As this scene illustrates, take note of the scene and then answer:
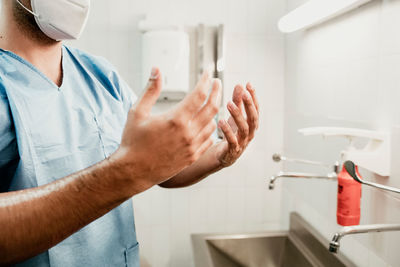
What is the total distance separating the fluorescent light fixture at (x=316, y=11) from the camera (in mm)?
1116

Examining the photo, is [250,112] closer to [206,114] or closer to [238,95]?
[238,95]

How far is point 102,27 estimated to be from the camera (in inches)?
69.7

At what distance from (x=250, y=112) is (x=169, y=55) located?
1.00m

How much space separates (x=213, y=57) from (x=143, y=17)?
403 millimetres

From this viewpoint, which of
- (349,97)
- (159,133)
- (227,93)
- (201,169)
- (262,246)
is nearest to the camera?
(159,133)

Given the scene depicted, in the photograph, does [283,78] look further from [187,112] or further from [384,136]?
[187,112]

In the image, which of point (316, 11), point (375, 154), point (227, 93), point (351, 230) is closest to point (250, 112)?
point (351, 230)

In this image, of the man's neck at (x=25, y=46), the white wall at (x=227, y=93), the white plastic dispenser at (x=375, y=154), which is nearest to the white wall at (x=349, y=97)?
the white plastic dispenser at (x=375, y=154)

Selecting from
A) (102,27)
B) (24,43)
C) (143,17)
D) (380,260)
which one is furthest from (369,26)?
(102,27)

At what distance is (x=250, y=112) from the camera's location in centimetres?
→ 74

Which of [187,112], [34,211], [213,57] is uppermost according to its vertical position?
[213,57]

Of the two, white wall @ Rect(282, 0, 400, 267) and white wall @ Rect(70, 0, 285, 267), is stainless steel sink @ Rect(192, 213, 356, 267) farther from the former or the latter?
white wall @ Rect(70, 0, 285, 267)

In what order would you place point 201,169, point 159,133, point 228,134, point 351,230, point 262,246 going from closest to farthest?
point 159,133, point 228,134, point 351,230, point 201,169, point 262,246

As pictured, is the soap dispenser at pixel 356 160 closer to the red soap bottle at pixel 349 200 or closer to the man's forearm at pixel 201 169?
the red soap bottle at pixel 349 200
